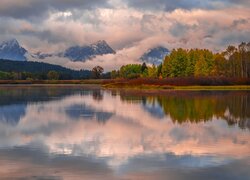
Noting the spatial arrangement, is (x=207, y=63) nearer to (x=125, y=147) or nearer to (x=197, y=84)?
(x=197, y=84)

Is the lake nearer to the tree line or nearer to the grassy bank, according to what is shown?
the grassy bank

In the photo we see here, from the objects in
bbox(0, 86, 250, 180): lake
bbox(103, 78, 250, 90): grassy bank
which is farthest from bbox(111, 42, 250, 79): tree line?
bbox(0, 86, 250, 180): lake

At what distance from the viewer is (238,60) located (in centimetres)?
14050

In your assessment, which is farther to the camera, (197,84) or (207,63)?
(207,63)

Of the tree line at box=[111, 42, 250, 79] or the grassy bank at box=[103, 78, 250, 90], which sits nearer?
the grassy bank at box=[103, 78, 250, 90]

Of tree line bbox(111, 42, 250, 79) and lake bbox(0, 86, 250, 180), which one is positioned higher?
tree line bbox(111, 42, 250, 79)

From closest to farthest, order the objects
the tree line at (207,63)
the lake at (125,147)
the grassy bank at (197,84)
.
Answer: the lake at (125,147), the grassy bank at (197,84), the tree line at (207,63)

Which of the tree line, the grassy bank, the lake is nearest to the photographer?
the lake

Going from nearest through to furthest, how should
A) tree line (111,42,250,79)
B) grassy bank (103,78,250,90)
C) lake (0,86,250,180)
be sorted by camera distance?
lake (0,86,250,180) < grassy bank (103,78,250,90) < tree line (111,42,250,79)

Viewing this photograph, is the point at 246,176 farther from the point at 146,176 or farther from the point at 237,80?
the point at 237,80

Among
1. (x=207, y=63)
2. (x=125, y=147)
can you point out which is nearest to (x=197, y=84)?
(x=207, y=63)

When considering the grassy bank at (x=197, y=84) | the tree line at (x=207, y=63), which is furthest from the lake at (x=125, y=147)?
the tree line at (x=207, y=63)

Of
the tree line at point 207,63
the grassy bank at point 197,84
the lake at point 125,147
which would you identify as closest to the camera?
the lake at point 125,147

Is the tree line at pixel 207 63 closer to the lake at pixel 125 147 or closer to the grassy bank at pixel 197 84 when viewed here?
the grassy bank at pixel 197 84
